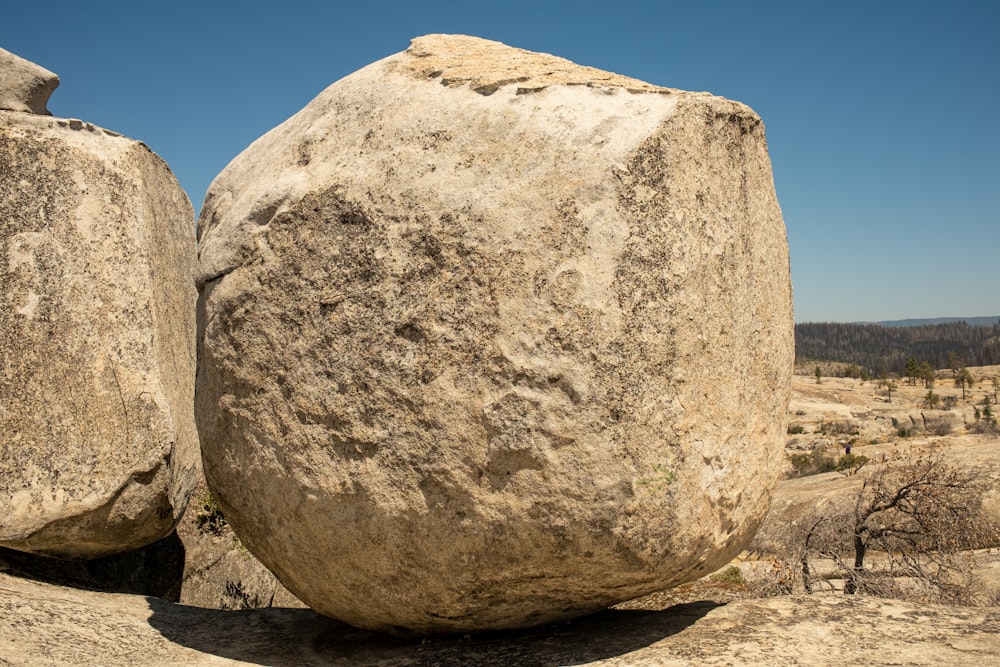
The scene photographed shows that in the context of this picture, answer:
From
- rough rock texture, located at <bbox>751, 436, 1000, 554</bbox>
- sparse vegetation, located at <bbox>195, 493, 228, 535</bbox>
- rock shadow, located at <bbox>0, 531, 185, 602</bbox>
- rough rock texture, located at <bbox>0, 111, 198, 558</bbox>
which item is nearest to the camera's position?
rough rock texture, located at <bbox>0, 111, 198, 558</bbox>

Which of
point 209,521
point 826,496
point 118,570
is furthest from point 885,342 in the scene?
point 118,570

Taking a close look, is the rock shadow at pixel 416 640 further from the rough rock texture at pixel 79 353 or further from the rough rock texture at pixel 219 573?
the rough rock texture at pixel 219 573

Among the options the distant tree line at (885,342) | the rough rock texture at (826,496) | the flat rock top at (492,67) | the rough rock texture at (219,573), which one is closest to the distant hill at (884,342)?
the distant tree line at (885,342)

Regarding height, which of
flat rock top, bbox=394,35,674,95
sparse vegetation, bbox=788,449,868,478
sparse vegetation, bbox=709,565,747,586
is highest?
flat rock top, bbox=394,35,674,95

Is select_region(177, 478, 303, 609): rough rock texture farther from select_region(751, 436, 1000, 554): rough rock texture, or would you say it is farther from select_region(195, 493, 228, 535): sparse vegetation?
select_region(751, 436, 1000, 554): rough rock texture

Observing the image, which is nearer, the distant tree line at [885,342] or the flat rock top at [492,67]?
the flat rock top at [492,67]

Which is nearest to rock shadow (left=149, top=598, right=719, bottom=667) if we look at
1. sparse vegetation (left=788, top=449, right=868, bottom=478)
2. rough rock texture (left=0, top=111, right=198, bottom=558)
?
rough rock texture (left=0, top=111, right=198, bottom=558)

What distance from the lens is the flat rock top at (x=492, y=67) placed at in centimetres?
372

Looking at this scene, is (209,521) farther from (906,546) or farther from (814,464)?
(814,464)

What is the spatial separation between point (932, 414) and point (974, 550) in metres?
24.4

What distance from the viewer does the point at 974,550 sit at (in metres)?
8.24

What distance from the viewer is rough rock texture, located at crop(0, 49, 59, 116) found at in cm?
518

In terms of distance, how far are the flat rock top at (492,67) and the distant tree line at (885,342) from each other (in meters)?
71.9

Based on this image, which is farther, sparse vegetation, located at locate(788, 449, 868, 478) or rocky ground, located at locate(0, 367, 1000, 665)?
sparse vegetation, located at locate(788, 449, 868, 478)
